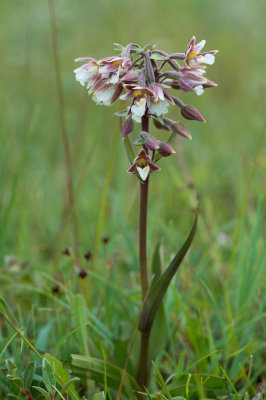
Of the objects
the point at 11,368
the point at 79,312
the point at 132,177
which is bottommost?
the point at 11,368

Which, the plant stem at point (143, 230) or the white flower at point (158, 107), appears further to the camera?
the plant stem at point (143, 230)

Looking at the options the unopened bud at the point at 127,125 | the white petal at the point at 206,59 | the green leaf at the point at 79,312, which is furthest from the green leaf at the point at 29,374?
the white petal at the point at 206,59

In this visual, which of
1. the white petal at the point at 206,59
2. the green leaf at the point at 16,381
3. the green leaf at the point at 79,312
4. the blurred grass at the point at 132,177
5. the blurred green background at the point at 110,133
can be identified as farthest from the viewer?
the blurred green background at the point at 110,133

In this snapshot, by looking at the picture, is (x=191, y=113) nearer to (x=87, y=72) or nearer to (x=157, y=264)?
(x=87, y=72)

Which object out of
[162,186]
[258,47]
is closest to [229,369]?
[162,186]

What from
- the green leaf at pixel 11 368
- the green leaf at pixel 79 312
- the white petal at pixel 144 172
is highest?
the white petal at pixel 144 172

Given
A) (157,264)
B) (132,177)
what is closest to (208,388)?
(157,264)

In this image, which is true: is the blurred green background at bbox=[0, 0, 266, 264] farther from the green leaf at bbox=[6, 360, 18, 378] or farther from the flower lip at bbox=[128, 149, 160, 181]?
the green leaf at bbox=[6, 360, 18, 378]

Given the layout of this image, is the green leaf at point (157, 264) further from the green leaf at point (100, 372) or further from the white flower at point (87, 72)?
the white flower at point (87, 72)
